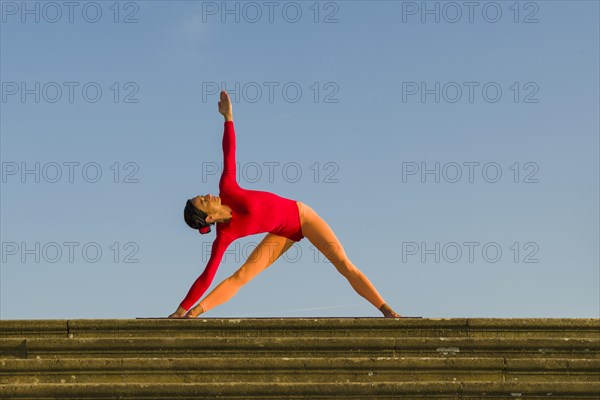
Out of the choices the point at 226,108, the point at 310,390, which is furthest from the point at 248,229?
the point at 310,390

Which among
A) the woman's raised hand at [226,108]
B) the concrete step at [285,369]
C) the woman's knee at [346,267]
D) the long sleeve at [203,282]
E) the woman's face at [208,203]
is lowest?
Result: the concrete step at [285,369]

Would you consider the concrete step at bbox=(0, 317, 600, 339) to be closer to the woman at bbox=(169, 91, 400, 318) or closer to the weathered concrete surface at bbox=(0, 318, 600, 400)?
the weathered concrete surface at bbox=(0, 318, 600, 400)

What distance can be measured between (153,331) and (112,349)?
16.8 inches

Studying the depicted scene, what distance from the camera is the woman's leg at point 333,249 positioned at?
9.27 meters

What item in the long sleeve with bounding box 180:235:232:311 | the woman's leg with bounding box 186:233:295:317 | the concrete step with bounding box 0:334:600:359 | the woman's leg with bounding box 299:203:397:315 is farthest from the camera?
the woman's leg with bounding box 299:203:397:315

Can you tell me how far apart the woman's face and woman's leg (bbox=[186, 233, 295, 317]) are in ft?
2.64

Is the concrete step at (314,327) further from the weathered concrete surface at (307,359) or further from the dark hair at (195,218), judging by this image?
the dark hair at (195,218)

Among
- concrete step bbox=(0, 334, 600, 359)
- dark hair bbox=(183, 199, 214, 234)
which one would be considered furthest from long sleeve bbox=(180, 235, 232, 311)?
concrete step bbox=(0, 334, 600, 359)

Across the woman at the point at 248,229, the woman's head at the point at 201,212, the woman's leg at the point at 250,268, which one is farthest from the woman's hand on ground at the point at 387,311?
the woman's head at the point at 201,212

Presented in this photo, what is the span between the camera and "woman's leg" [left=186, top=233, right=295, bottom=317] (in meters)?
8.88

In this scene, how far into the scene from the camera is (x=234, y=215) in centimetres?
891

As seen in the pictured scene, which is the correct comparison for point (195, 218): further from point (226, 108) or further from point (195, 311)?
point (226, 108)

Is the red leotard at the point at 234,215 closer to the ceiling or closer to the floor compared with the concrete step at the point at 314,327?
closer to the ceiling

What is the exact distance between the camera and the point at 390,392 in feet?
22.5
